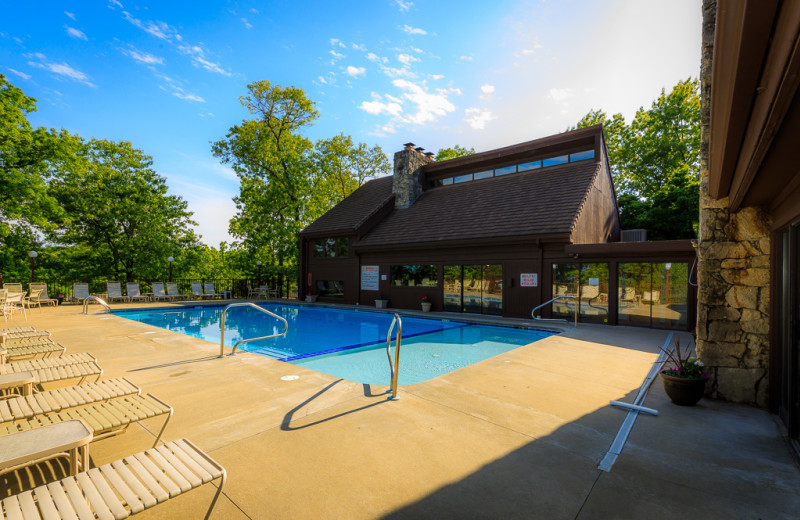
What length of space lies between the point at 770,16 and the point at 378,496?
2994mm

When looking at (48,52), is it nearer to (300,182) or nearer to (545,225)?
(300,182)

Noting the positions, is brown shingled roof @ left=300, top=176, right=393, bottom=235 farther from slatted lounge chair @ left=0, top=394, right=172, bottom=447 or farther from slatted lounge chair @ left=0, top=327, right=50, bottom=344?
slatted lounge chair @ left=0, top=394, right=172, bottom=447

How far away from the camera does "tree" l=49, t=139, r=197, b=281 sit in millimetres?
20422

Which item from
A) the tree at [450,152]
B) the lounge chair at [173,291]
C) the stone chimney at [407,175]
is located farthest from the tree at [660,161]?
the lounge chair at [173,291]

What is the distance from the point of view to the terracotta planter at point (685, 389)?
4172 mm

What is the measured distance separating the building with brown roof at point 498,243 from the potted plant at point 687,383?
721cm

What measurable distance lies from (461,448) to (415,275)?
12.7 m

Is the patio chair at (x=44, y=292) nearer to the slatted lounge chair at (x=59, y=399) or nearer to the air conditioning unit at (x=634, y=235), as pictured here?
the slatted lounge chair at (x=59, y=399)

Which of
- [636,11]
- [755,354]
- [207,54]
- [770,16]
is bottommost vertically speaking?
[755,354]

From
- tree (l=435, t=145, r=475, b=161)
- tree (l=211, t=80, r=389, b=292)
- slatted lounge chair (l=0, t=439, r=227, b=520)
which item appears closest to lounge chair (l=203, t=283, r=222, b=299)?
tree (l=211, t=80, r=389, b=292)

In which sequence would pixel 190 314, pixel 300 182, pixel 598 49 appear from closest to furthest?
pixel 598 49, pixel 190 314, pixel 300 182

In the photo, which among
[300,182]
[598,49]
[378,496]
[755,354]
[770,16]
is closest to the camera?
[770,16]

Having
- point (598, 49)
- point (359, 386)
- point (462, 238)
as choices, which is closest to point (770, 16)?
point (359, 386)

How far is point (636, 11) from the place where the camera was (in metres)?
4.36
